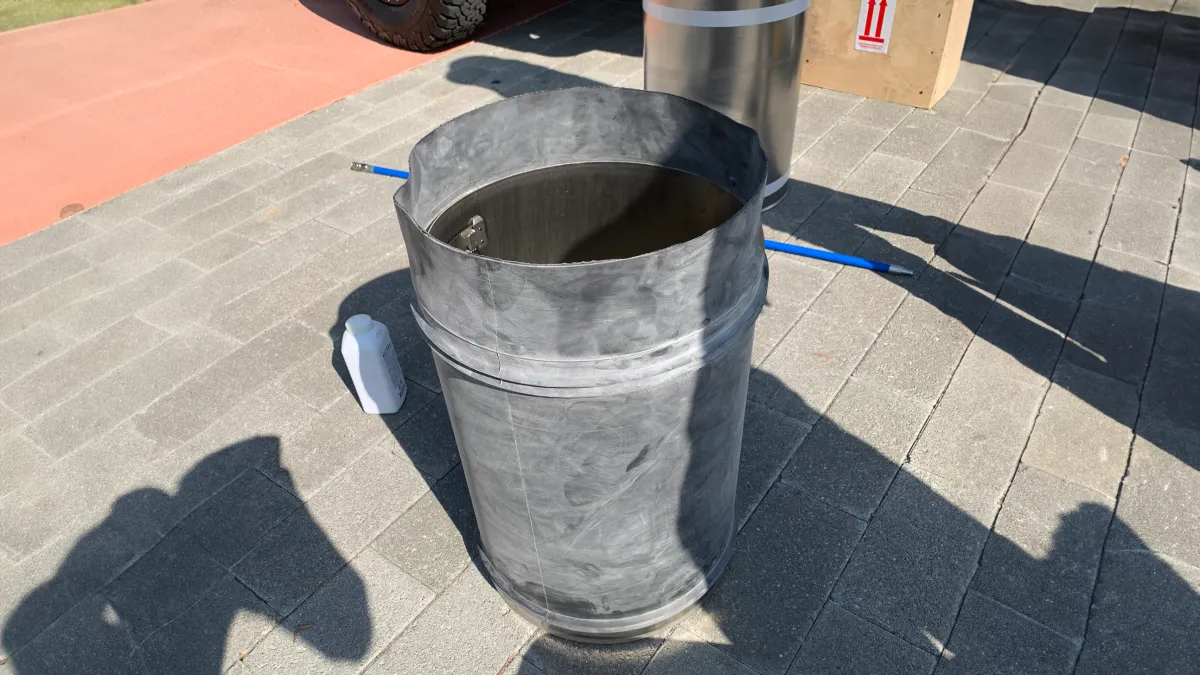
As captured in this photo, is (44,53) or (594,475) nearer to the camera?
(594,475)

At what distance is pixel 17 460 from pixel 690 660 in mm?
3170

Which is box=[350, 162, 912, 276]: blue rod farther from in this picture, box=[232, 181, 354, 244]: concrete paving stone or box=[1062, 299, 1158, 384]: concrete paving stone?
box=[232, 181, 354, 244]: concrete paving stone

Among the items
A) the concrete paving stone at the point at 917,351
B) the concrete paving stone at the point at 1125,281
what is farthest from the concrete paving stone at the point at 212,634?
the concrete paving stone at the point at 1125,281

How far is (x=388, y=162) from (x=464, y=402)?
4006 mm

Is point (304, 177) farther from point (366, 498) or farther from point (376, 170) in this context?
point (366, 498)

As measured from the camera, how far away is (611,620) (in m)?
2.46

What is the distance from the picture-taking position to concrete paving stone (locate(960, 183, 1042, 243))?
448 centimetres

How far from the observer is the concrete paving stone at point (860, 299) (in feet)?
12.7

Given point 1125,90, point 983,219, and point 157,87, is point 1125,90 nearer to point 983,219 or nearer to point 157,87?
point 983,219

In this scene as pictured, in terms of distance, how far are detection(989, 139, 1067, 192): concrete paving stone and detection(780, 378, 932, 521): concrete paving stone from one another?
2.46m

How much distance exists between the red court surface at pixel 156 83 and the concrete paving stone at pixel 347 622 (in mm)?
4081

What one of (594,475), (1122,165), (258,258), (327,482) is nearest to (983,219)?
(1122,165)

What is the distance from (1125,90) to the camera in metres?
6.10

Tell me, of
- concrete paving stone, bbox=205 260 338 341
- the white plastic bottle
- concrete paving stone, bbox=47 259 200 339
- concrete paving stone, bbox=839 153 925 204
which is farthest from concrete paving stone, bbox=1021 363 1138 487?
concrete paving stone, bbox=47 259 200 339
